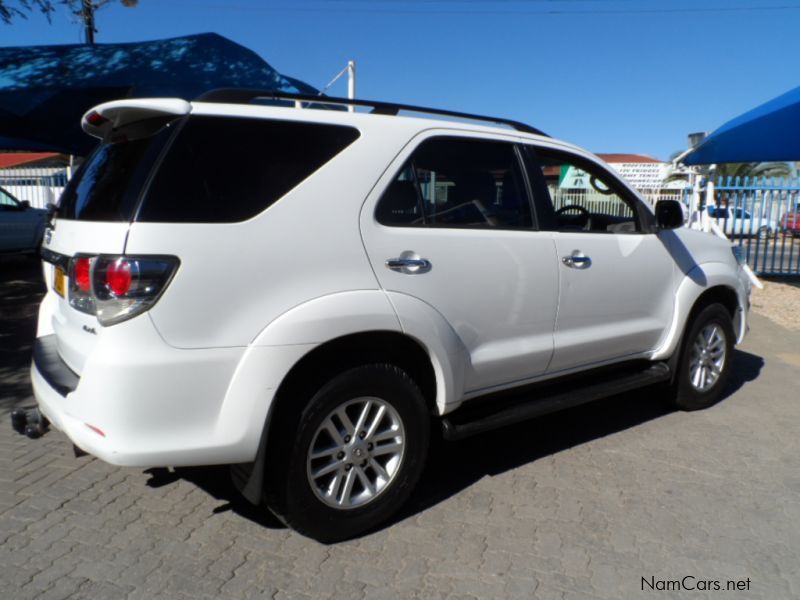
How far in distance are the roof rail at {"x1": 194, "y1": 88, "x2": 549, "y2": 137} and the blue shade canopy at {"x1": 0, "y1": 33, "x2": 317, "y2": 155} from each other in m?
6.92

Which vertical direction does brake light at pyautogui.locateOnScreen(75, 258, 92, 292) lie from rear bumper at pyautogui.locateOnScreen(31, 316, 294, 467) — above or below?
above

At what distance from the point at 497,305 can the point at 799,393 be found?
3.76 meters

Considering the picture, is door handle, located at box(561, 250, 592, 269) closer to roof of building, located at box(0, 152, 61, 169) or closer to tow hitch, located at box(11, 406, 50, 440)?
tow hitch, located at box(11, 406, 50, 440)

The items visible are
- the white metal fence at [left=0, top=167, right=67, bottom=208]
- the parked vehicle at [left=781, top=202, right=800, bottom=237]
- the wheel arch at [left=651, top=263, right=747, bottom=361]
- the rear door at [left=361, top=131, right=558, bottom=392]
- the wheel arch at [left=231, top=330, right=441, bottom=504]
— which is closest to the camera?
the wheel arch at [left=231, top=330, right=441, bottom=504]

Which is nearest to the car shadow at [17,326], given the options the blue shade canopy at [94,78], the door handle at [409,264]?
the blue shade canopy at [94,78]

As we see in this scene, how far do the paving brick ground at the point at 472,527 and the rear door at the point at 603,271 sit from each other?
0.73 m

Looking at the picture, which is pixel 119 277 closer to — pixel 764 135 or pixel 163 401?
pixel 163 401

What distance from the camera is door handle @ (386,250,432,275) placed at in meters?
3.08

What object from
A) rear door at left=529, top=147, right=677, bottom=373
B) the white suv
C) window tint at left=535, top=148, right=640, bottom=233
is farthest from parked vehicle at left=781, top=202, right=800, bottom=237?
the white suv

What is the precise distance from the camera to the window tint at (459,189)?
10.6 ft

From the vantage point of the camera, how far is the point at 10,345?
6.55m

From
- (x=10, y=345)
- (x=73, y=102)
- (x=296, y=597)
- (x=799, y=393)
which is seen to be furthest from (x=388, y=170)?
(x=73, y=102)

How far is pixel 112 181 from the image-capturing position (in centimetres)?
289

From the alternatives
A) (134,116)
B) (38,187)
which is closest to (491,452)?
(134,116)
